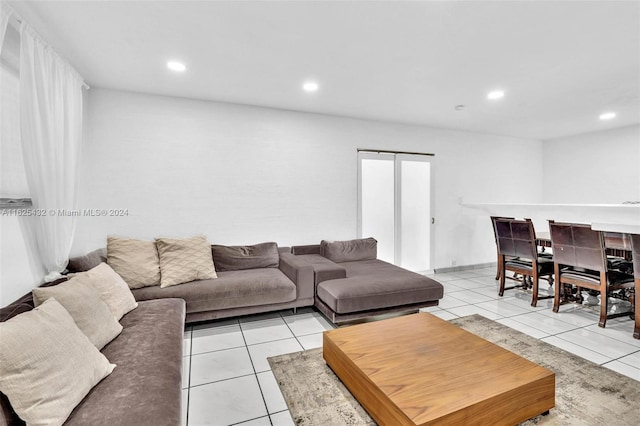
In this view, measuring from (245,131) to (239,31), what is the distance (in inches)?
71.5

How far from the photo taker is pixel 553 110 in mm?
4348

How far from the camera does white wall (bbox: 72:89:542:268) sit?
3.51 meters

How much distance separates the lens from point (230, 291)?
3072 millimetres

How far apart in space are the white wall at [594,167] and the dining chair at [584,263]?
2.99 m

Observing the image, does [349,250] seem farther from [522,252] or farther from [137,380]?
[137,380]

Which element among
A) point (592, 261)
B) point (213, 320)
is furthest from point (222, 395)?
point (592, 261)

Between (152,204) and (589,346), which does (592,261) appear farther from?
(152,204)

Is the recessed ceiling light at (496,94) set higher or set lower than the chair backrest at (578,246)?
higher

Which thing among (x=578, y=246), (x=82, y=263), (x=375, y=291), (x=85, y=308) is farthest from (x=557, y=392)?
(x=82, y=263)

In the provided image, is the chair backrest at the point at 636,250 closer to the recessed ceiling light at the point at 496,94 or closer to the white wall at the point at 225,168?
the recessed ceiling light at the point at 496,94

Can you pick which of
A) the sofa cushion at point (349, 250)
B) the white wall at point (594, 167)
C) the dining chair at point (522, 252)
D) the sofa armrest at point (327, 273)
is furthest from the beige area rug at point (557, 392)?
the white wall at point (594, 167)

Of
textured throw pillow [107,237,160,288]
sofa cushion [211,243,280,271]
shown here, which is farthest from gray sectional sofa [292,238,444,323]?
textured throw pillow [107,237,160,288]

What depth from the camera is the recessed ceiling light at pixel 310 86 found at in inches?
131

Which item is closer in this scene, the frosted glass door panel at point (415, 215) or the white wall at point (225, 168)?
the white wall at point (225, 168)
